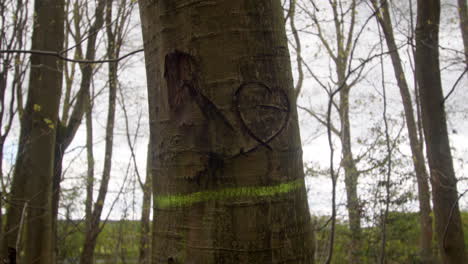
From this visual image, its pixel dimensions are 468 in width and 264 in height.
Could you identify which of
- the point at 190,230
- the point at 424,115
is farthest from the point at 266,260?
the point at 424,115

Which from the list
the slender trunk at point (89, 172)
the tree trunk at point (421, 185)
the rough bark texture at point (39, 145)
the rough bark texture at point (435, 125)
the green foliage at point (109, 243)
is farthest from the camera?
the green foliage at point (109, 243)

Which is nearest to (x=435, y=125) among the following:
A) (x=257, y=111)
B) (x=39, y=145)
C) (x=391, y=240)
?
(x=257, y=111)

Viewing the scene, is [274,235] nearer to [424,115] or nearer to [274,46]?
[274,46]

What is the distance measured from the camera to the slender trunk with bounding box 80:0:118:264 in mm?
5930

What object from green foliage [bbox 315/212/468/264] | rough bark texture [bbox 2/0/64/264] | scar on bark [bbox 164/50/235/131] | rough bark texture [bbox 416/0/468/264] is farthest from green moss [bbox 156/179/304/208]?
green foliage [bbox 315/212/468/264]

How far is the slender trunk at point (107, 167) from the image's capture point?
5930mm

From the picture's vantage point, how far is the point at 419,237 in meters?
9.45

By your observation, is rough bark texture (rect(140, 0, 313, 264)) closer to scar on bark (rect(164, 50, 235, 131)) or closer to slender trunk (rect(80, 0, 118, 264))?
scar on bark (rect(164, 50, 235, 131))

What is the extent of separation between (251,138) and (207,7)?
0.97ft

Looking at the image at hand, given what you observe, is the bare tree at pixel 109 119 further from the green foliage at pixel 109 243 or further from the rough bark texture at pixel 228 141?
the rough bark texture at pixel 228 141

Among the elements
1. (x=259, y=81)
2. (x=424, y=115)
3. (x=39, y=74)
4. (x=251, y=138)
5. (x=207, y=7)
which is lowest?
(x=251, y=138)

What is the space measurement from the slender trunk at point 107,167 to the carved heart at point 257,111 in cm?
397

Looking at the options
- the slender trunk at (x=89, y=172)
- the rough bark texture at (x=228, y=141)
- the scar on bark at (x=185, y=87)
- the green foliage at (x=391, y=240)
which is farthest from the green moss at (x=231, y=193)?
the green foliage at (x=391, y=240)

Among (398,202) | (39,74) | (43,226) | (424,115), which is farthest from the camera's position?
(398,202)
